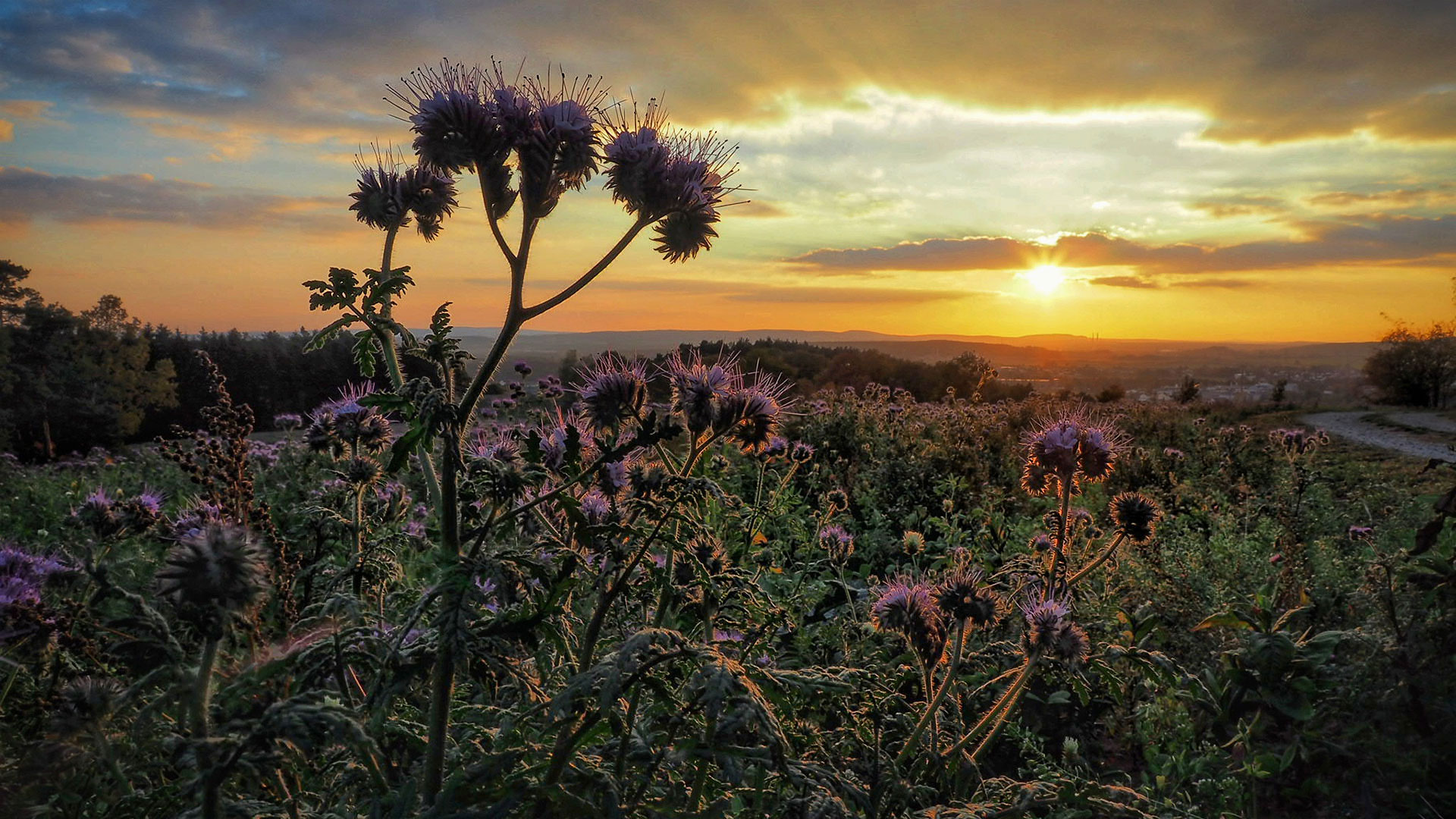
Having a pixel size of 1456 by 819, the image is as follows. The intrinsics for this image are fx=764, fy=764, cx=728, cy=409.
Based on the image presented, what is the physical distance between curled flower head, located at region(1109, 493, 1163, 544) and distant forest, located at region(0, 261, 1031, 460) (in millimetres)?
15111

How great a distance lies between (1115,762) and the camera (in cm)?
448

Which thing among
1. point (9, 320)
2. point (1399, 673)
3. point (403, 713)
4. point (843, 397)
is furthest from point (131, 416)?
point (1399, 673)

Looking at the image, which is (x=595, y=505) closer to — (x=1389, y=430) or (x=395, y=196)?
(x=395, y=196)

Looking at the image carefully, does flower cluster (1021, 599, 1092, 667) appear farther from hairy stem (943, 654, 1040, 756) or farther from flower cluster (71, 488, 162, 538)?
flower cluster (71, 488, 162, 538)

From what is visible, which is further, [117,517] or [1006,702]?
[117,517]

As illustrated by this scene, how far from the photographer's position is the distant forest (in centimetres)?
2267

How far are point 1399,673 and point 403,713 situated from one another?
14.4ft

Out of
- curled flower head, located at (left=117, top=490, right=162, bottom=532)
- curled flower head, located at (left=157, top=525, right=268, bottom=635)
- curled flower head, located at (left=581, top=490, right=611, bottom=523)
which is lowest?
curled flower head, located at (left=117, top=490, right=162, bottom=532)

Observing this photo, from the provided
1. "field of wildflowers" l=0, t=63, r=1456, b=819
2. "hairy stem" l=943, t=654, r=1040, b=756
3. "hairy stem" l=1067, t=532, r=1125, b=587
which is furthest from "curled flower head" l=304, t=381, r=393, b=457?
"hairy stem" l=1067, t=532, r=1125, b=587

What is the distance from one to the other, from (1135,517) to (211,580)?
3.82 meters

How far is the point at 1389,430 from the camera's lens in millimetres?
25578

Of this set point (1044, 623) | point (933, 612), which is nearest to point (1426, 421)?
point (1044, 623)

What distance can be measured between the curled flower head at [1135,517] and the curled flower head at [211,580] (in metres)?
3.67

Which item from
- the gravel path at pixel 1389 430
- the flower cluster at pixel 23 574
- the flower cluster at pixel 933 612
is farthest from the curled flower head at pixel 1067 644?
the gravel path at pixel 1389 430
